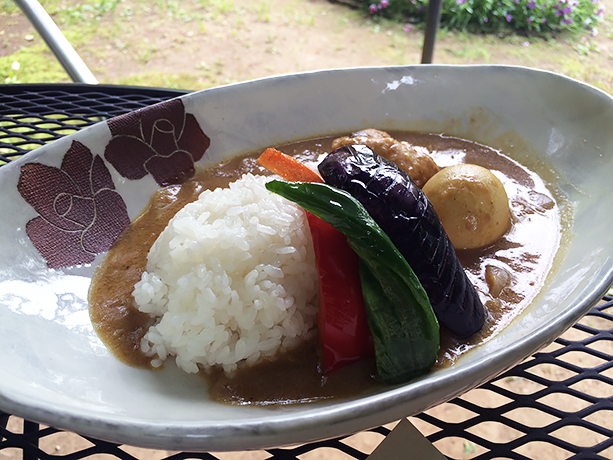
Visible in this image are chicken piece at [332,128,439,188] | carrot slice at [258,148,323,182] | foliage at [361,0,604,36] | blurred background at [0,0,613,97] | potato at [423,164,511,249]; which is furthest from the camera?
foliage at [361,0,604,36]

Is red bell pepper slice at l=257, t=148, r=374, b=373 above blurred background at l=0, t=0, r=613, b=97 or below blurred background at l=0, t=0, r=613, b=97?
above

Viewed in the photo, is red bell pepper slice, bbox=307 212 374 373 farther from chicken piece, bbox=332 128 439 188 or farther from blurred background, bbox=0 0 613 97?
blurred background, bbox=0 0 613 97

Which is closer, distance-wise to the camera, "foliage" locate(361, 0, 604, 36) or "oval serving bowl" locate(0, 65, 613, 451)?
"oval serving bowl" locate(0, 65, 613, 451)

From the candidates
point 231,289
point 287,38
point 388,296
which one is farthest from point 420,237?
point 287,38

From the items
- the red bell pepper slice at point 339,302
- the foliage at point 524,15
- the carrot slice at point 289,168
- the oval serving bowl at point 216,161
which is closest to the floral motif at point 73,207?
the oval serving bowl at point 216,161

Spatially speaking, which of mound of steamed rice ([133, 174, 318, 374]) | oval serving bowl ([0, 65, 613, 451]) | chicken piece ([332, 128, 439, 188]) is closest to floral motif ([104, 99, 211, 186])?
oval serving bowl ([0, 65, 613, 451])

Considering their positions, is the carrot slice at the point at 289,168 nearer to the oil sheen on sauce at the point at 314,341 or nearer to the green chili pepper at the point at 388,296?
the green chili pepper at the point at 388,296

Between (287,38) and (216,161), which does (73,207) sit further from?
(287,38)
